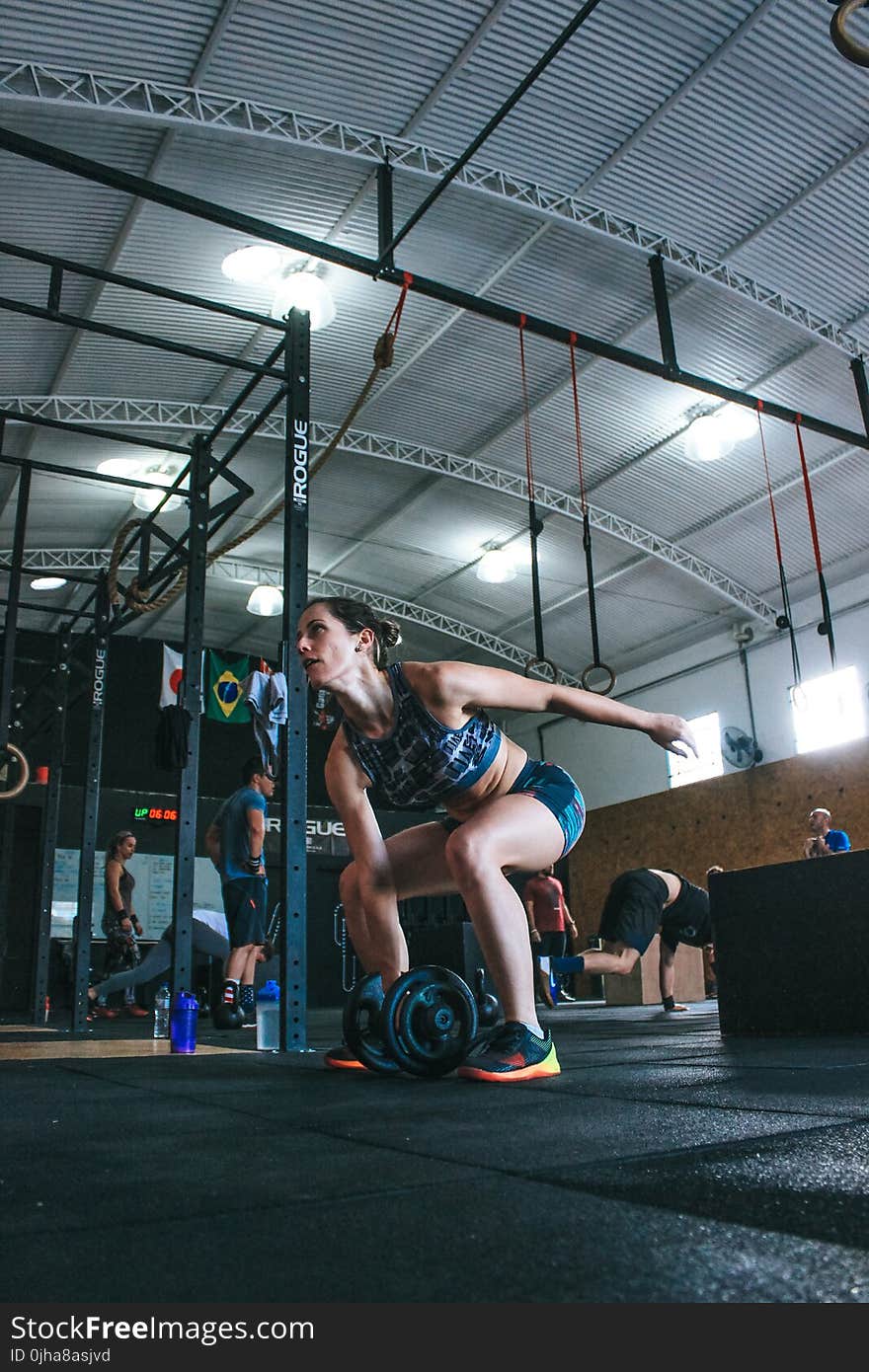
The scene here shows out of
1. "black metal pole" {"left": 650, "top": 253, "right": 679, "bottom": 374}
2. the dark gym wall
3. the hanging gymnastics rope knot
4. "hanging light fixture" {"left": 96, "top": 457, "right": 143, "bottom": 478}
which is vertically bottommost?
the dark gym wall

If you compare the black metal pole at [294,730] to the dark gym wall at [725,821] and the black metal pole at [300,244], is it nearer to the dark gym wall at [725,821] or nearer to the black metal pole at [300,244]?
the black metal pole at [300,244]

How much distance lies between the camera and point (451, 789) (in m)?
2.36

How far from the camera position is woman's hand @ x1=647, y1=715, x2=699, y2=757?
88.5 inches

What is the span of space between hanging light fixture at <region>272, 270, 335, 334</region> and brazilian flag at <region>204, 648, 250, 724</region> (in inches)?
241

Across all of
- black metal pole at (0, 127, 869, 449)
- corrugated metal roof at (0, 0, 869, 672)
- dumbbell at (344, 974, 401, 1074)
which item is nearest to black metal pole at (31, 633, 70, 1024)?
corrugated metal roof at (0, 0, 869, 672)

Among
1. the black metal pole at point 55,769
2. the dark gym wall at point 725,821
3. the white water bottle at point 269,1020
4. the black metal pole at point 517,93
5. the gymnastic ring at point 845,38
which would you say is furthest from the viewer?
the dark gym wall at point 725,821

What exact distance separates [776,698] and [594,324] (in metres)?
5.40

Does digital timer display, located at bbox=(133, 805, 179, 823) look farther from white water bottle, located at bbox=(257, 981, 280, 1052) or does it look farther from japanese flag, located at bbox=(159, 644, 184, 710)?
white water bottle, located at bbox=(257, 981, 280, 1052)

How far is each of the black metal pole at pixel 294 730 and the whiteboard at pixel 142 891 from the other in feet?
26.0

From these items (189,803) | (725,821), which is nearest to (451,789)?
(189,803)

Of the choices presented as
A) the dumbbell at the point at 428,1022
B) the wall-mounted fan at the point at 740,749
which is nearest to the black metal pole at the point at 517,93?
the dumbbell at the point at 428,1022

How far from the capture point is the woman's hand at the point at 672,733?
2247mm

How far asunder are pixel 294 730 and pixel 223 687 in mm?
9322

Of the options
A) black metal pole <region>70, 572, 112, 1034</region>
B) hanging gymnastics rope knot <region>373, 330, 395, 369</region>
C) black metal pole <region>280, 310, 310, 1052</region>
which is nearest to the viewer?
black metal pole <region>280, 310, 310, 1052</region>
